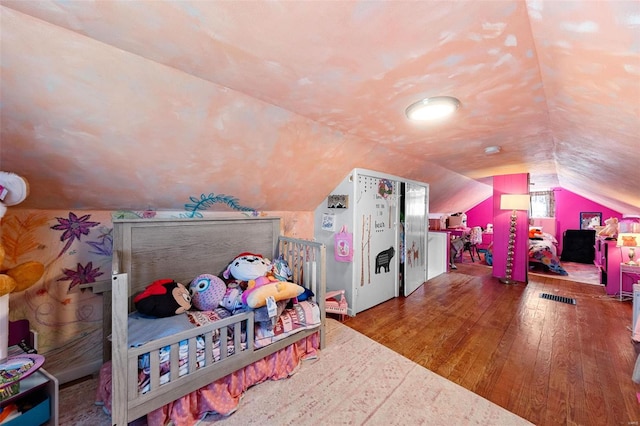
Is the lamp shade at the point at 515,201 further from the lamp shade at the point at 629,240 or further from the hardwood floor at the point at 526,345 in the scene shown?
the hardwood floor at the point at 526,345

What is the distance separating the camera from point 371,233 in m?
3.03

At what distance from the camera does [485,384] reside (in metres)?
1.74

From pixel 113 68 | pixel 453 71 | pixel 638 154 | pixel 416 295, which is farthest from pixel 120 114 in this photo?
pixel 416 295

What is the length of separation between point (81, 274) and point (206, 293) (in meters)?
0.90

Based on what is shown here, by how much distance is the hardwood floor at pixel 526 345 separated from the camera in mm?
1571

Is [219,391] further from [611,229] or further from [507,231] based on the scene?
[611,229]

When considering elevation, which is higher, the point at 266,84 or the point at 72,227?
the point at 266,84

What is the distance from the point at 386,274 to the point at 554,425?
1967 mm

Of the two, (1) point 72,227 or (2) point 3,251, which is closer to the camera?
(2) point 3,251

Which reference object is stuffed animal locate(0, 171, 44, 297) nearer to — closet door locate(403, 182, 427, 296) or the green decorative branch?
the green decorative branch

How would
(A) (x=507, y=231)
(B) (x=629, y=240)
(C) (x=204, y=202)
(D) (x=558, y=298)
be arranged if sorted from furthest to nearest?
(A) (x=507, y=231) → (D) (x=558, y=298) → (B) (x=629, y=240) → (C) (x=204, y=202)

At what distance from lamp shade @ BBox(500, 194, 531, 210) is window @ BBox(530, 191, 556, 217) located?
13.2 ft

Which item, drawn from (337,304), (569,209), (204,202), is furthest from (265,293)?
(569,209)

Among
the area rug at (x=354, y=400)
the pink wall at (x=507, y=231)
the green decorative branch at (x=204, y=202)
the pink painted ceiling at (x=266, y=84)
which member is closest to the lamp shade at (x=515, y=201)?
the pink wall at (x=507, y=231)
